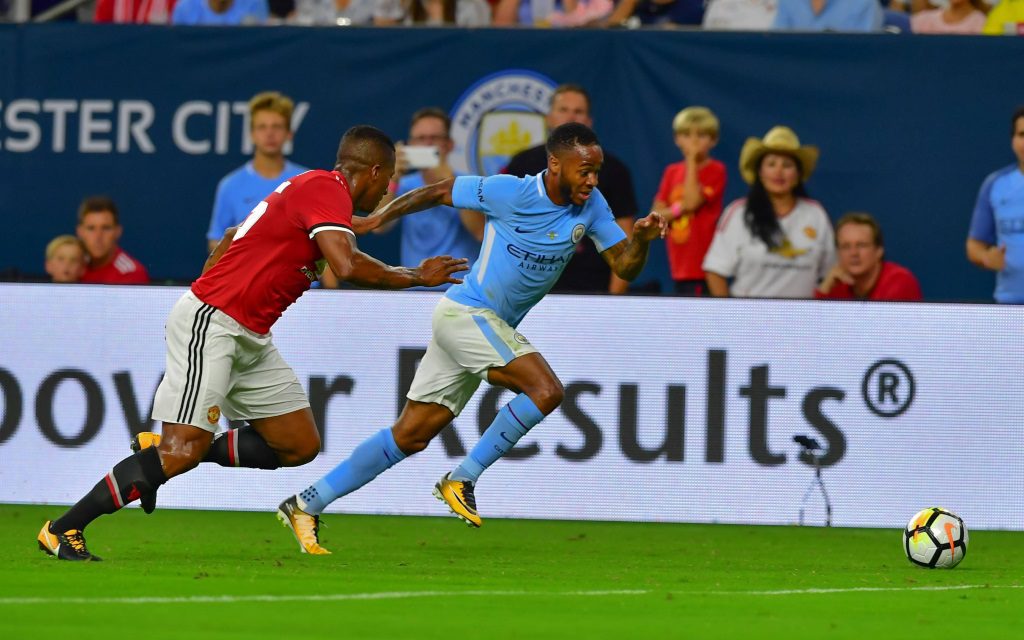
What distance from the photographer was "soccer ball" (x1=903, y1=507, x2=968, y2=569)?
8711 millimetres

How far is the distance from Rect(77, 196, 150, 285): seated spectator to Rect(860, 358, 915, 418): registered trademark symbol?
200 inches

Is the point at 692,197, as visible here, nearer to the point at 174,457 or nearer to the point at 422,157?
the point at 422,157

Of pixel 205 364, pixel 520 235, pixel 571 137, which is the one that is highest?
pixel 571 137

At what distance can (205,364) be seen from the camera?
8.18 metres

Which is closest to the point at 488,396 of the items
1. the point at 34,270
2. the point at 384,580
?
the point at 384,580

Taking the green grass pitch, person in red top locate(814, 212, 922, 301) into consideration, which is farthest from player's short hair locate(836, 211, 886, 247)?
the green grass pitch

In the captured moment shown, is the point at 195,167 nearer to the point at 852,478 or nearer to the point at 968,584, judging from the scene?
the point at 852,478

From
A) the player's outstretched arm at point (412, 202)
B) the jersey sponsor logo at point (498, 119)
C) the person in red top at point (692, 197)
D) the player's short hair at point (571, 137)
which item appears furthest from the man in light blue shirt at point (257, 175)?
the player's short hair at point (571, 137)

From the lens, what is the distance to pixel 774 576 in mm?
8258

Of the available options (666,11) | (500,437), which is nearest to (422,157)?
(666,11)

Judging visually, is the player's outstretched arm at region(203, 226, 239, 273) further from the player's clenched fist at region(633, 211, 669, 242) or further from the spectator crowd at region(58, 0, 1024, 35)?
the spectator crowd at region(58, 0, 1024, 35)

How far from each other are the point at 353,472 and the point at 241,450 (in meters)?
0.76

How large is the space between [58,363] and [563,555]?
381 cm

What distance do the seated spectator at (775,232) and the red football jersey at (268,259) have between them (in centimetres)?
457
